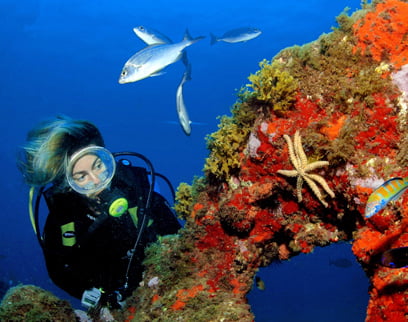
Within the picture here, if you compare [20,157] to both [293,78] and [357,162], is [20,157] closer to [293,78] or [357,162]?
[293,78]

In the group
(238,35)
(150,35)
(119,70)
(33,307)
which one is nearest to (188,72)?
(150,35)

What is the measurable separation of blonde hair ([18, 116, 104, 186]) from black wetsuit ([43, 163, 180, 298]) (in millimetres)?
424

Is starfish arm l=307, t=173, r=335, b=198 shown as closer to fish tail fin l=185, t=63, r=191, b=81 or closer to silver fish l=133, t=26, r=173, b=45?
fish tail fin l=185, t=63, r=191, b=81

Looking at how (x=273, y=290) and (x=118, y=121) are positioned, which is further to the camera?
(x=118, y=121)

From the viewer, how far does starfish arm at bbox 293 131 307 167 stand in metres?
3.11

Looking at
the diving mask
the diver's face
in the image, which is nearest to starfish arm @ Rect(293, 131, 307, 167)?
→ the diving mask

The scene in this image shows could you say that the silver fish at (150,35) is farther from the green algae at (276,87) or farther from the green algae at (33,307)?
the green algae at (33,307)

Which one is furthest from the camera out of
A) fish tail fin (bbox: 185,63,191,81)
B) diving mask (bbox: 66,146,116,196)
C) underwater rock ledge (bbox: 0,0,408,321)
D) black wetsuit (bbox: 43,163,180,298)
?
fish tail fin (bbox: 185,63,191,81)

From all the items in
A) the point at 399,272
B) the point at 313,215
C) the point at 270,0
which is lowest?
the point at 399,272

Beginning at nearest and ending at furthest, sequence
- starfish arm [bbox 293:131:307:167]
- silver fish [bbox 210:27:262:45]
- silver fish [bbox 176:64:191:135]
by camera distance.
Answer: starfish arm [bbox 293:131:307:167] < silver fish [bbox 176:64:191:135] < silver fish [bbox 210:27:262:45]

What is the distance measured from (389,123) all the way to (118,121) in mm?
104910

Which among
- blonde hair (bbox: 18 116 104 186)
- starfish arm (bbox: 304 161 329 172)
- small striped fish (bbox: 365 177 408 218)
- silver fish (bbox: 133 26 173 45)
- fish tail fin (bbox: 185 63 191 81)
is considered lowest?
small striped fish (bbox: 365 177 408 218)

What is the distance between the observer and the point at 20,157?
16.0 feet

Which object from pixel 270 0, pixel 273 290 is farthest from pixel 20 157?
pixel 270 0
